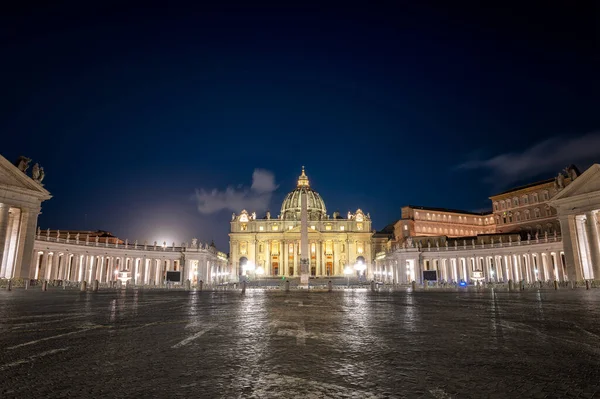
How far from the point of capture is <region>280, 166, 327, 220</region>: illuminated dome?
14212 centimetres

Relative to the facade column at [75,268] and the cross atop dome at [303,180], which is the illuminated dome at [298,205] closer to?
the cross atop dome at [303,180]

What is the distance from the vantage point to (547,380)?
4.71 meters

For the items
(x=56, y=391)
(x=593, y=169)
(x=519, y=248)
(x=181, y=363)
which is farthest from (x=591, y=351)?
(x=519, y=248)

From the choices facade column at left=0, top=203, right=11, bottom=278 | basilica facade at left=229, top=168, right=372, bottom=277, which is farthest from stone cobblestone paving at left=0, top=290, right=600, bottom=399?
basilica facade at left=229, top=168, right=372, bottom=277

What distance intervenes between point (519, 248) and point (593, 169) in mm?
25435

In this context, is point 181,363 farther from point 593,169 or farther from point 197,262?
point 197,262

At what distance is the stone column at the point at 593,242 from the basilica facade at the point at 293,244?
8382 centimetres

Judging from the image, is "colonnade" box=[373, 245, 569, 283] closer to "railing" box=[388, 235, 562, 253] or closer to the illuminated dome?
"railing" box=[388, 235, 562, 253]

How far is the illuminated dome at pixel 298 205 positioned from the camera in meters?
142

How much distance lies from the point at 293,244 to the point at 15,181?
319 ft

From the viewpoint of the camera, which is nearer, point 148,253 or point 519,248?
point 519,248

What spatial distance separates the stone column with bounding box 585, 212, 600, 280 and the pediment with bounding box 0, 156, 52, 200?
2419 inches

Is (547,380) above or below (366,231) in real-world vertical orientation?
below

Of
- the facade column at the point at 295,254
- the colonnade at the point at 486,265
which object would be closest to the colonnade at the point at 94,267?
the colonnade at the point at 486,265
